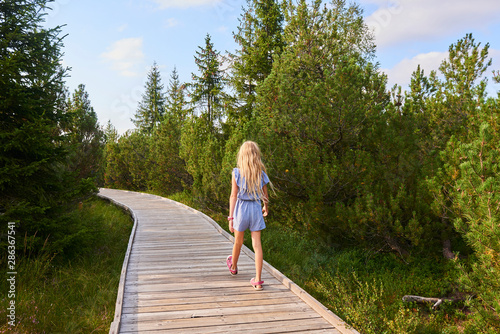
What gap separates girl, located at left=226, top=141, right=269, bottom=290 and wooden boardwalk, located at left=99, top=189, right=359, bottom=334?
1.78 feet

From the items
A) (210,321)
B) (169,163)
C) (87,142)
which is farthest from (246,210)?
(169,163)

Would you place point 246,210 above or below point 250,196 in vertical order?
below

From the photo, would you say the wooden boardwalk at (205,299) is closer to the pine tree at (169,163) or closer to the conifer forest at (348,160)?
the conifer forest at (348,160)

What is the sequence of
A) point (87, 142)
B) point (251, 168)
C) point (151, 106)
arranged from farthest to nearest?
point (151, 106) → point (87, 142) → point (251, 168)

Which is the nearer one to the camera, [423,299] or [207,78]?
[423,299]

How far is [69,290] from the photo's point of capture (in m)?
6.38

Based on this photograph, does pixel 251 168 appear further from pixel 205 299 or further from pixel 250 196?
pixel 205 299

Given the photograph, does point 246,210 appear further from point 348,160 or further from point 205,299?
point 348,160

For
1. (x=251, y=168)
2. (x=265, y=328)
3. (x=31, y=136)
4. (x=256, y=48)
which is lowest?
(x=265, y=328)

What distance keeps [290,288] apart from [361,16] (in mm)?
26351

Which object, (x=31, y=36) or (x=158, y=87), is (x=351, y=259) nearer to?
(x=31, y=36)

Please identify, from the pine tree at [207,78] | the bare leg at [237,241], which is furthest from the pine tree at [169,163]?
the bare leg at [237,241]

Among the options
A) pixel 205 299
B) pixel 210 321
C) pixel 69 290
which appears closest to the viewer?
pixel 210 321

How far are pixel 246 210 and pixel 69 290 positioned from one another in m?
3.90
